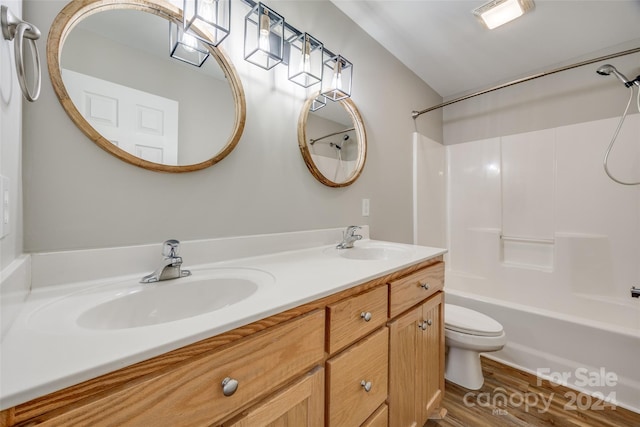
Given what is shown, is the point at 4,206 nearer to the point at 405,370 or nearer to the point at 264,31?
the point at 264,31

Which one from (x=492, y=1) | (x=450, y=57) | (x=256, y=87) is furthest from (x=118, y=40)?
(x=450, y=57)

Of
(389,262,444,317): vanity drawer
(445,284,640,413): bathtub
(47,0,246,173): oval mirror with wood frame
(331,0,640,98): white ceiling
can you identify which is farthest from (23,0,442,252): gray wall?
(445,284,640,413): bathtub

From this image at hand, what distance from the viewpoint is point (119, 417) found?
1.24 ft

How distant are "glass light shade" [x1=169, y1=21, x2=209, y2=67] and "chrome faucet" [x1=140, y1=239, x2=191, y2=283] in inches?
27.0

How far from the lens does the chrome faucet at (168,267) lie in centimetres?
75

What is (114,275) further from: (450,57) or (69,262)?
(450,57)

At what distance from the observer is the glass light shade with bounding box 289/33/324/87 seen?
1.22 meters

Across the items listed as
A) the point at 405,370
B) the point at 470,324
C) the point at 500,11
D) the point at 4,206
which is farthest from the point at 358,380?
the point at 500,11

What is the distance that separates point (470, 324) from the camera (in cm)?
152

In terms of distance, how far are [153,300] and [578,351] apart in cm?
231

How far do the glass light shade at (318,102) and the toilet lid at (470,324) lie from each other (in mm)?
1497

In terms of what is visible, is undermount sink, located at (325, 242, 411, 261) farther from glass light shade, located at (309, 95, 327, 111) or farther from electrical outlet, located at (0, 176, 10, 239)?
electrical outlet, located at (0, 176, 10, 239)

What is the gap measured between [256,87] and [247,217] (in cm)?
58

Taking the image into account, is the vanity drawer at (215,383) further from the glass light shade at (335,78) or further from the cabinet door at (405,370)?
the glass light shade at (335,78)
